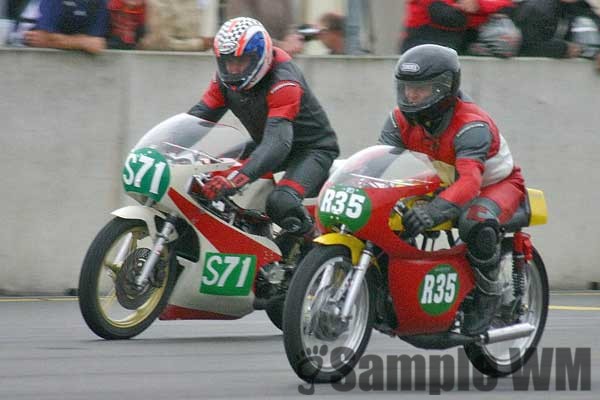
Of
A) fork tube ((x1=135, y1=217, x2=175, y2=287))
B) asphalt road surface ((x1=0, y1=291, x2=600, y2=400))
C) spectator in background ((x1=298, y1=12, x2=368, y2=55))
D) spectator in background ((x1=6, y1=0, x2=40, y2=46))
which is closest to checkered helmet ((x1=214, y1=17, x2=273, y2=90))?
fork tube ((x1=135, y1=217, x2=175, y2=287))

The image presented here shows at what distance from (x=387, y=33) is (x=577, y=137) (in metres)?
2.00

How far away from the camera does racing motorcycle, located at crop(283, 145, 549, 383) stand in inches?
278

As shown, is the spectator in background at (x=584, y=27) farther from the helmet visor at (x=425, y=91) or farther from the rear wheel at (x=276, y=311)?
the helmet visor at (x=425, y=91)

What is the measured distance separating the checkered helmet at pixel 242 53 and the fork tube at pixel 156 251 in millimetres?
947

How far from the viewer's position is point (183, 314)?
9.19 m

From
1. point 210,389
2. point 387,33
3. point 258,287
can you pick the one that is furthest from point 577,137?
point 210,389

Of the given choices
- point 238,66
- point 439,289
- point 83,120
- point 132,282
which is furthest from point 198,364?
point 83,120

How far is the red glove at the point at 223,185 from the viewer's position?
8.92 metres

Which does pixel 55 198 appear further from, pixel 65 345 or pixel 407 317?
pixel 407 317

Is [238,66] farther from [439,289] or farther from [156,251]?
[439,289]

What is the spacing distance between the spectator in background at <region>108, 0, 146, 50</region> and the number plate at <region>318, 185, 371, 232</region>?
16.5 ft

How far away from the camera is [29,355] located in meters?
8.30

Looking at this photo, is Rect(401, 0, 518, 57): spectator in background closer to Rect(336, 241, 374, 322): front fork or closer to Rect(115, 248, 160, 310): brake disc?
Rect(115, 248, 160, 310): brake disc

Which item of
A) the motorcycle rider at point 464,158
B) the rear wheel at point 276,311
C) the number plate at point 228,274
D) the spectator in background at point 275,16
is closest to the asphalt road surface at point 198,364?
the rear wheel at point 276,311
